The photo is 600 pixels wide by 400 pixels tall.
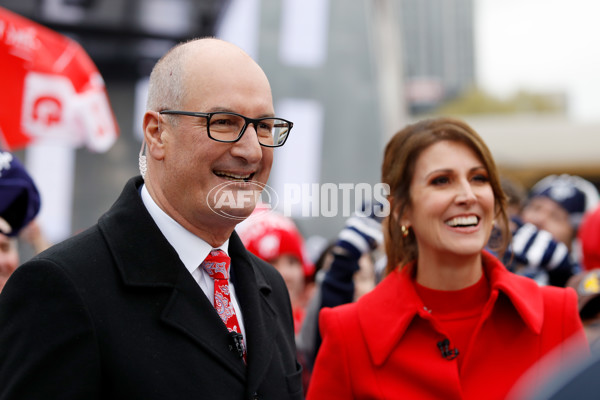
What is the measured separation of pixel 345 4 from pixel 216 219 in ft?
23.1

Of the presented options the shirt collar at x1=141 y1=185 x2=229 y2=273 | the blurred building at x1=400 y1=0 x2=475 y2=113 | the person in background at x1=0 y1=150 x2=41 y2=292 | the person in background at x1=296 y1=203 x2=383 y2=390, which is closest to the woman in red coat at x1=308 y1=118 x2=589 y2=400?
the person in background at x1=296 y1=203 x2=383 y2=390

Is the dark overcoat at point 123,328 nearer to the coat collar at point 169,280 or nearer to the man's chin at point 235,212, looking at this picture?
the coat collar at point 169,280

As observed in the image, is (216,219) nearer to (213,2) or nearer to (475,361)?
(475,361)

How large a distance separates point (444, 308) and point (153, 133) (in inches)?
50.9

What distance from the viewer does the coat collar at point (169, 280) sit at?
1710 mm

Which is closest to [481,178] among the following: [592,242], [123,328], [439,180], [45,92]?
[439,180]

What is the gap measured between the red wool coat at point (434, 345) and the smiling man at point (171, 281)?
1.22 ft

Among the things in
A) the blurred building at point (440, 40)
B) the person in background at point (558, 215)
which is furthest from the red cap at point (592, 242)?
Result: the blurred building at point (440, 40)

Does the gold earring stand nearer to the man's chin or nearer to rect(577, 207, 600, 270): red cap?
the man's chin

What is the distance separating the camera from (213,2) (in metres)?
8.05

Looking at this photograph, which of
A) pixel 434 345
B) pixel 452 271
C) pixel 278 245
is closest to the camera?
pixel 434 345

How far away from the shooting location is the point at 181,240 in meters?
1.85

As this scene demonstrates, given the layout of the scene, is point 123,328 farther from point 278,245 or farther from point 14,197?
point 278,245

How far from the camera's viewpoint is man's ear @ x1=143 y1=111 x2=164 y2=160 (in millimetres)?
1845
